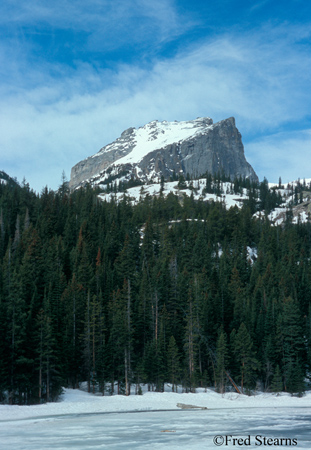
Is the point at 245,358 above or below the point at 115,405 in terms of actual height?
above

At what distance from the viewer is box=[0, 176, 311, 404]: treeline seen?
45938mm

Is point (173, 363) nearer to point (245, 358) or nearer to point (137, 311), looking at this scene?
point (245, 358)

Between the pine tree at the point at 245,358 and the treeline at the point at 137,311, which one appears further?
the pine tree at the point at 245,358

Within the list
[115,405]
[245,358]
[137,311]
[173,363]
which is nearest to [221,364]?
[245,358]

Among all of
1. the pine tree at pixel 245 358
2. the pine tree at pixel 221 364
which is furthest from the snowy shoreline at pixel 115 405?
the pine tree at pixel 245 358

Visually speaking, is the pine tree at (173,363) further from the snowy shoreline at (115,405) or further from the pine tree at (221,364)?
the snowy shoreline at (115,405)

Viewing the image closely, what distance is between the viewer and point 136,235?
114125 mm

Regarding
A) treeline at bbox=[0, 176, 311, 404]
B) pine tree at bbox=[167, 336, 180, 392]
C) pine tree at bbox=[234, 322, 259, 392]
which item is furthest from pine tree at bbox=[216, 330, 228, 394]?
pine tree at bbox=[167, 336, 180, 392]

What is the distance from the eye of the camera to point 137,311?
68750 mm

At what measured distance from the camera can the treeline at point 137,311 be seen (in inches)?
1809

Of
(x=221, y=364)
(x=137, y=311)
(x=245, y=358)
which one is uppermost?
(x=137, y=311)

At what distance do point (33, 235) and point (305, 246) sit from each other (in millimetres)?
92708

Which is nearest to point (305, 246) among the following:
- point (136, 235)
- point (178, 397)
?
point (136, 235)

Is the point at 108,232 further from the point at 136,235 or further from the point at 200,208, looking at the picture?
the point at 200,208
